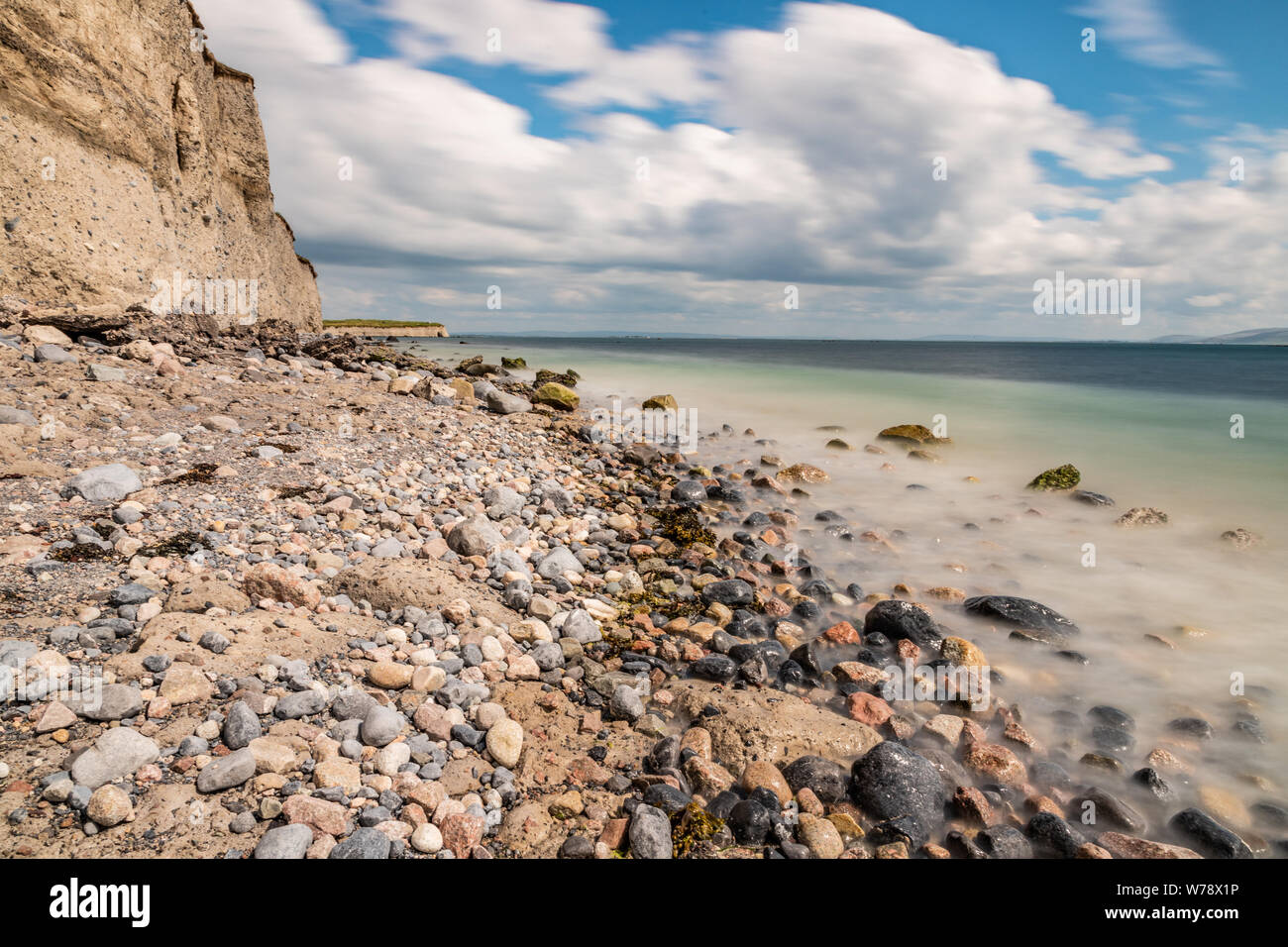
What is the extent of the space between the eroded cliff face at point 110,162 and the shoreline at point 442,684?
19.6 ft

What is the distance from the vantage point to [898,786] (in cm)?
395

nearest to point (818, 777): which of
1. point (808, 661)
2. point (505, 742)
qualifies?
point (808, 661)

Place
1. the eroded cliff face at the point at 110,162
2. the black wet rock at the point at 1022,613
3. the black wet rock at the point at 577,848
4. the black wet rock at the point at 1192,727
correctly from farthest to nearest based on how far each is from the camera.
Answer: the eroded cliff face at the point at 110,162, the black wet rock at the point at 1022,613, the black wet rock at the point at 1192,727, the black wet rock at the point at 577,848

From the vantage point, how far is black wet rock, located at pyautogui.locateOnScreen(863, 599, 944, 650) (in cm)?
613

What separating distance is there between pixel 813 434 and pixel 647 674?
15.3 meters

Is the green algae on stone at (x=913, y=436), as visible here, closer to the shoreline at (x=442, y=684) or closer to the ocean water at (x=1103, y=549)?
the ocean water at (x=1103, y=549)

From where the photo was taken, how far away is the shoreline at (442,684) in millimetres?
3205

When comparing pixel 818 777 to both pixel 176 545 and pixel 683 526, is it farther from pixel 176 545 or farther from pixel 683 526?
pixel 176 545

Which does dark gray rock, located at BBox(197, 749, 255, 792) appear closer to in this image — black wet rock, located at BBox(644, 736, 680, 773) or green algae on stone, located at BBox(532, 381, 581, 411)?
black wet rock, located at BBox(644, 736, 680, 773)

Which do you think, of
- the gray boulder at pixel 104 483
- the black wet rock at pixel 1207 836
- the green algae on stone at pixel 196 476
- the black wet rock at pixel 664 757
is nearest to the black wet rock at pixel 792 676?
the black wet rock at pixel 664 757

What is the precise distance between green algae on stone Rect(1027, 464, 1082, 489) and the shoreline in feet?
24.7

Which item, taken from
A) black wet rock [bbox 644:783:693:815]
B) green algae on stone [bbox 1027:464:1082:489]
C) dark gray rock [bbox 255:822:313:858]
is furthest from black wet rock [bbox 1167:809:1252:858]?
green algae on stone [bbox 1027:464:1082:489]

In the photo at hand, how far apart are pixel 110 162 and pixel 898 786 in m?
19.2
